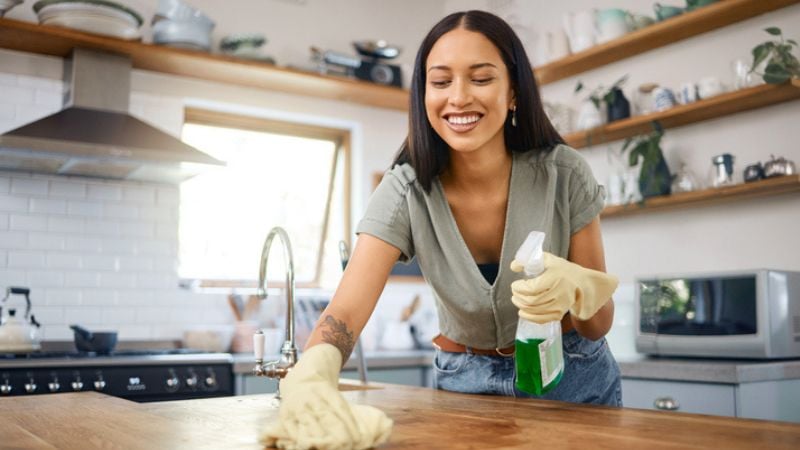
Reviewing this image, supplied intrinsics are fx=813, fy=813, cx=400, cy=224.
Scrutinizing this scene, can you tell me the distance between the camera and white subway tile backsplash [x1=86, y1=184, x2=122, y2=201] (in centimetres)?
386

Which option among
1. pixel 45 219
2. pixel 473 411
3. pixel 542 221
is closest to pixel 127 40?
pixel 45 219

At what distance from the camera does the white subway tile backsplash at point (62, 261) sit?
3734mm

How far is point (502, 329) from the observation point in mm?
1656

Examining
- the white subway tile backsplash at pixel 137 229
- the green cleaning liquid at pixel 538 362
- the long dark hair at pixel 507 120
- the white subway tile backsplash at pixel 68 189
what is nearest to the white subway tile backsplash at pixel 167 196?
the white subway tile backsplash at pixel 137 229

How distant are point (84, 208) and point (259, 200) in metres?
1.06

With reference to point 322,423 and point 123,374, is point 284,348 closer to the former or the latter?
point 322,423

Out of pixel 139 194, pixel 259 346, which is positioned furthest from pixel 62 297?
pixel 259 346

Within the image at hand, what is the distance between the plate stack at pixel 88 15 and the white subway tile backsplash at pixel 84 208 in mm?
804

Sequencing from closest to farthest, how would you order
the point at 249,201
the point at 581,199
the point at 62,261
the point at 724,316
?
1. the point at 581,199
2. the point at 724,316
3. the point at 62,261
4. the point at 249,201

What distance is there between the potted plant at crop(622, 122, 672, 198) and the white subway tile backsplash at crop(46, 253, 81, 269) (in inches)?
101

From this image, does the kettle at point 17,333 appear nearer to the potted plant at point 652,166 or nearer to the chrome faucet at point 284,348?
the chrome faucet at point 284,348

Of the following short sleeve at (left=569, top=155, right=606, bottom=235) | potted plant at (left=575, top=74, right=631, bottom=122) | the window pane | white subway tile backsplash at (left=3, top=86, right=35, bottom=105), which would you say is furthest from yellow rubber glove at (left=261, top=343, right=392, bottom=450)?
the window pane

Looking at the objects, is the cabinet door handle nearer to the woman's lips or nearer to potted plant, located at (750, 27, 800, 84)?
potted plant, located at (750, 27, 800, 84)

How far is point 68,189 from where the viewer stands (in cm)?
380
